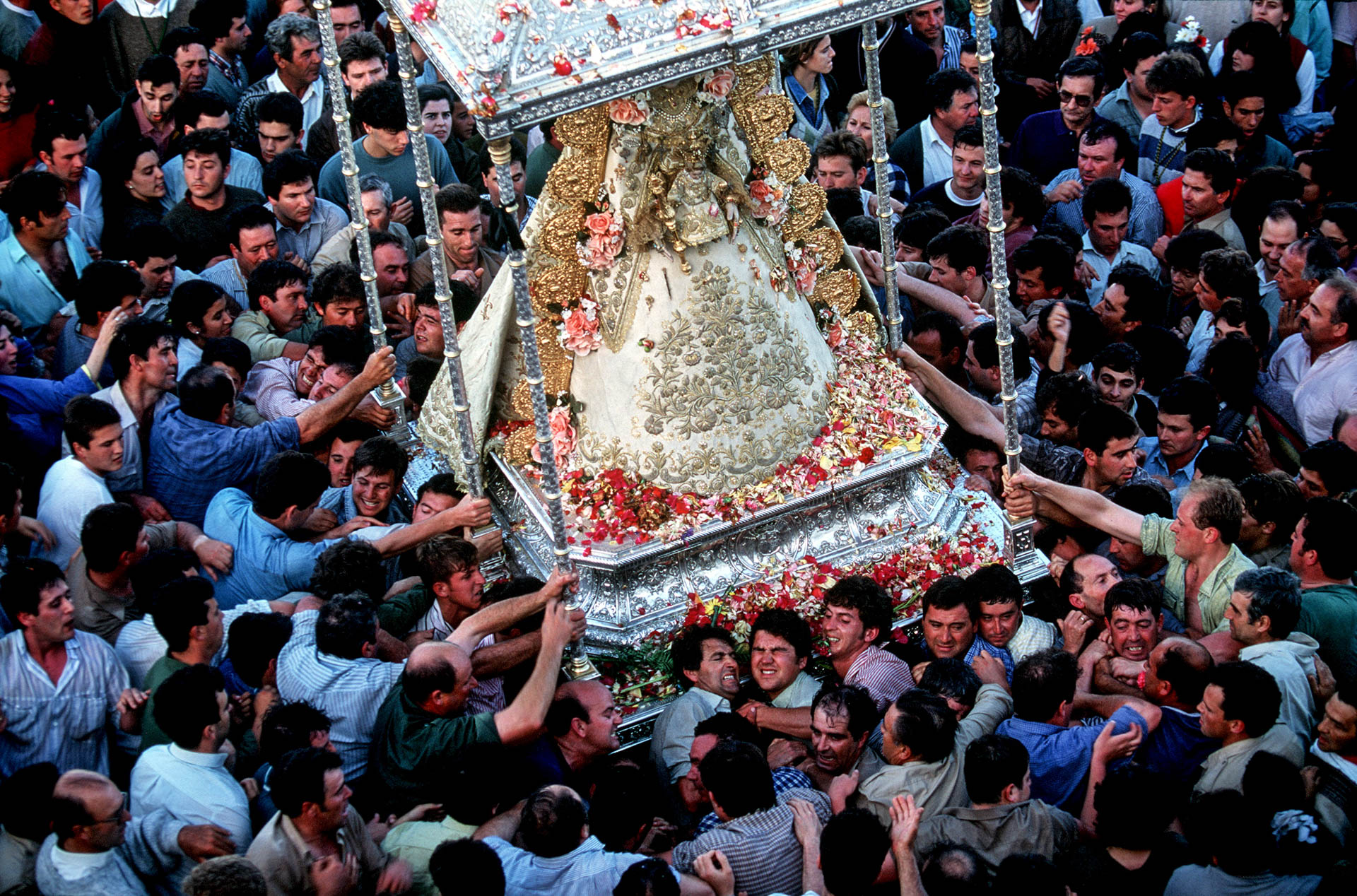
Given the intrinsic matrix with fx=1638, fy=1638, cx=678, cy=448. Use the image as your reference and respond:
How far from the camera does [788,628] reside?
6434 millimetres

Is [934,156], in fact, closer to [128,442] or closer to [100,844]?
[128,442]

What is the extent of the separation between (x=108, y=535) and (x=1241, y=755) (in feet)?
14.1

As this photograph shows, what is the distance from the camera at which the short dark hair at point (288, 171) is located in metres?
8.80

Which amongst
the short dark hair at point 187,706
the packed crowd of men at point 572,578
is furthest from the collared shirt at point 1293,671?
the short dark hair at point 187,706

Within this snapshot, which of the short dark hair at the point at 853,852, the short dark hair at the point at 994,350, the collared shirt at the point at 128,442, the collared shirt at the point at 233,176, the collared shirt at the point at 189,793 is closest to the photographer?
the short dark hair at the point at 853,852

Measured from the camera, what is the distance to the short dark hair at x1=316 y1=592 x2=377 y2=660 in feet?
20.0

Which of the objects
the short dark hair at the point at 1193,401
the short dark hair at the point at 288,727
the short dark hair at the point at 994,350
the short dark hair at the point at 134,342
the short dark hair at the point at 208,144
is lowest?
the short dark hair at the point at 1193,401

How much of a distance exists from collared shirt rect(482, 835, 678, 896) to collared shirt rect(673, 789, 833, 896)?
24 centimetres

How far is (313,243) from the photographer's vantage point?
8.98 m

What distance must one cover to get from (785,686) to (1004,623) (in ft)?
2.95

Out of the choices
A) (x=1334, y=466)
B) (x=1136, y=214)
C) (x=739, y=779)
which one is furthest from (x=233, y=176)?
(x=1334, y=466)

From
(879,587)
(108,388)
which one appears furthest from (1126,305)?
(108,388)

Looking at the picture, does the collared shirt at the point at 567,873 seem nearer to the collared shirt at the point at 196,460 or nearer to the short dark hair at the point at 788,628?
the short dark hair at the point at 788,628

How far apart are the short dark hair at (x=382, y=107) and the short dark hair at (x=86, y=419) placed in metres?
3.01
